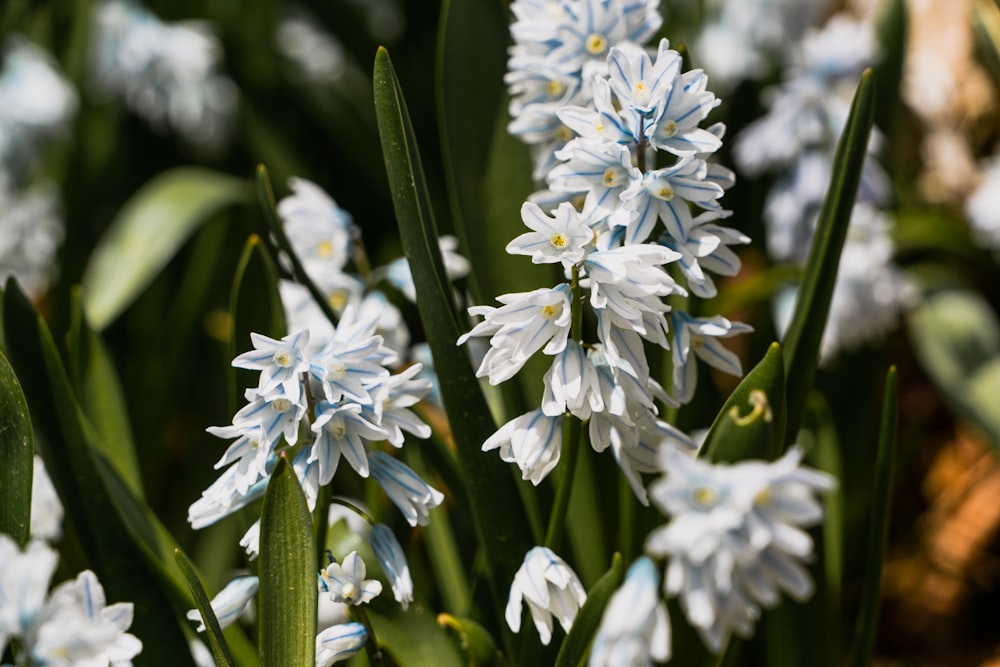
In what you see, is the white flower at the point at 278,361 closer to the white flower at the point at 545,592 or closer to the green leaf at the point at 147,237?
the white flower at the point at 545,592

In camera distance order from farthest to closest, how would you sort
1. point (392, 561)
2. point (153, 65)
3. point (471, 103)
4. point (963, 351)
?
point (153, 65) → point (963, 351) → point (471, 103) → point (392, 561)

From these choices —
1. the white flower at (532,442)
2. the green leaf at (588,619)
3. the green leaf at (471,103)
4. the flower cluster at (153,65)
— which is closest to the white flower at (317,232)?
the green leaf at (471,103)

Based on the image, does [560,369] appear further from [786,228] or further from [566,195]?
[786,228]

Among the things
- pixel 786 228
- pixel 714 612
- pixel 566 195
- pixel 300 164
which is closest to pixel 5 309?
pixel 566 195

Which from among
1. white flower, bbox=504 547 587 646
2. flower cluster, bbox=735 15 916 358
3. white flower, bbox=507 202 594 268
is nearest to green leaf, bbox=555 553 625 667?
white flower, bbox=504 547 587 646

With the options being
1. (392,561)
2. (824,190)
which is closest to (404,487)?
(392,561)

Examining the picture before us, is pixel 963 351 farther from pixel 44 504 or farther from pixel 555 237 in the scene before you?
pixel 44 504

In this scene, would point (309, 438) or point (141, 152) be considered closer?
point (309, 438)
